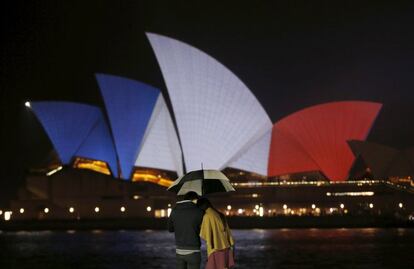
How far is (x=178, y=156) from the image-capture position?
4681 centimetres

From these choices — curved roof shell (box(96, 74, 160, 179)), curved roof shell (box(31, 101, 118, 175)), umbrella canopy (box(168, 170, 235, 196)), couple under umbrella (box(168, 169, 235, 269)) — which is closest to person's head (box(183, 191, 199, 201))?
couple under umbrella (box(168, 169, 235, 269))

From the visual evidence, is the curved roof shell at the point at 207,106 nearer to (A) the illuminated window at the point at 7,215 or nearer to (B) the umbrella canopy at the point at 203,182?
(A) the illuminated window at the point at 7,215

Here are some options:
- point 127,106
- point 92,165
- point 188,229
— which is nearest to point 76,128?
point 92,165

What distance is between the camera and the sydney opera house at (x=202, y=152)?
134 ft

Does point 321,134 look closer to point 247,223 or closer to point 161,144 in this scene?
point 247,223

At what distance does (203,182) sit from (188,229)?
2.81ft

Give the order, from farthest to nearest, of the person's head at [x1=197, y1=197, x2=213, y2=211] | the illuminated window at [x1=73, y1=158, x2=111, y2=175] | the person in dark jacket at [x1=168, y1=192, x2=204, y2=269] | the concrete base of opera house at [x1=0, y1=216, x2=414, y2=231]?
the illuminated window at [x1=73, y1=158, x2=111, y2=175]
the concrete base of opera house at [x1=0, y1=216, x2=414, y2=231]
the person's head at [x1=197, y1=197, x2=213, y2=211]
the person in dark jacket at [x1=168, y1=192, x2=204, y2=269]

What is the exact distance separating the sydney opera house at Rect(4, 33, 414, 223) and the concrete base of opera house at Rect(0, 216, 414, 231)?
3637 mm

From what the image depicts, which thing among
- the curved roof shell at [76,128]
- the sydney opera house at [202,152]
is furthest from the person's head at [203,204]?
the curved roof shell at [76,128]

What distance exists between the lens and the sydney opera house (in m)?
40.9

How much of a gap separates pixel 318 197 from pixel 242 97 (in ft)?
45.9

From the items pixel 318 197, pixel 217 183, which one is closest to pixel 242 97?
pixel 318 197

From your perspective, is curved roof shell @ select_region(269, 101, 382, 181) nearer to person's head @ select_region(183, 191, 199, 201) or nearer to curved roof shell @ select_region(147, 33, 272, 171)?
curved roof shell @ select_region(147, 33, 272, 171)

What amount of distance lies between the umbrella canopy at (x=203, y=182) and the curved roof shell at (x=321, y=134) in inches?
1512
